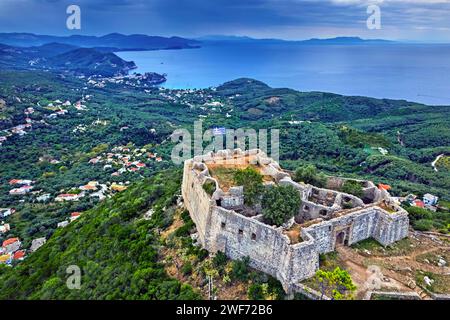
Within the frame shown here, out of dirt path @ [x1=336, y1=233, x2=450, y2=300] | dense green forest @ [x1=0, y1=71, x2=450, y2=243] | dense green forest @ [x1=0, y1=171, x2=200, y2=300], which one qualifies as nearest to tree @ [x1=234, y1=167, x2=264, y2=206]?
dirt path @ [x1=336, y1=233, x2=450, y2=300]

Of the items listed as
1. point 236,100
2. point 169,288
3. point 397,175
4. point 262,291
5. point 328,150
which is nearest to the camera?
point 262,291

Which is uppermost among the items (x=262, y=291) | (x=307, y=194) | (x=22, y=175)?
(x=307, y=194)

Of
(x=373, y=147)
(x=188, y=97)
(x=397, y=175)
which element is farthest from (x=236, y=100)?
(x=397, y=175)

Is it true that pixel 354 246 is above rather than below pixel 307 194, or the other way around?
below

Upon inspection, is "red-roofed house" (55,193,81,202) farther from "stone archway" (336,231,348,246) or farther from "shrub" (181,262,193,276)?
"stone archway" (336,231,348,246)

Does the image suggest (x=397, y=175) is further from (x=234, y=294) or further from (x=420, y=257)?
(x=234, y=294)

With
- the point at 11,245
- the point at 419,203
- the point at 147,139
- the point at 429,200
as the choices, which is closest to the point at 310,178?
the point at 419,203

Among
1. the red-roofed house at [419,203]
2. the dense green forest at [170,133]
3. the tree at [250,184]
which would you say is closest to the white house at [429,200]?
the red-roofed house at [419,203]

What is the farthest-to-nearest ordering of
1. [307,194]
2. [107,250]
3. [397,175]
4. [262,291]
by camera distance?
[397,175] → [107,250] → [307,194] → [262,291]
